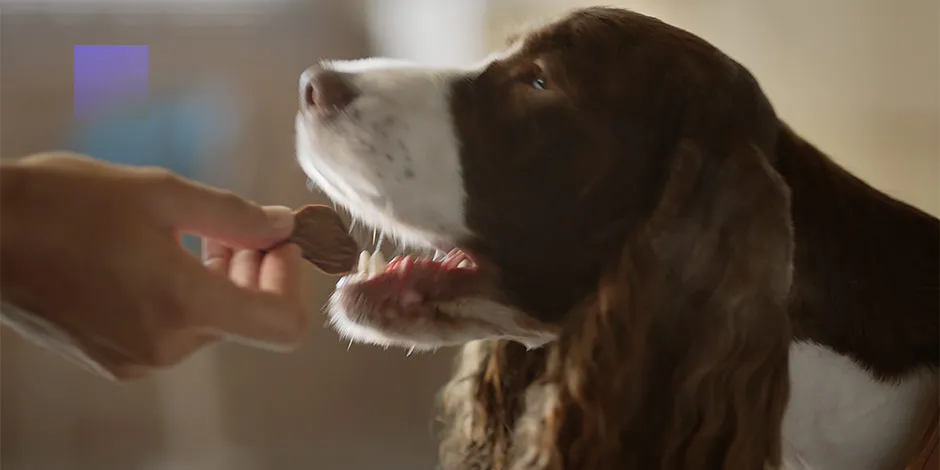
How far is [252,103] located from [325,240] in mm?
260

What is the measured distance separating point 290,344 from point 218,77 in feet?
1.19

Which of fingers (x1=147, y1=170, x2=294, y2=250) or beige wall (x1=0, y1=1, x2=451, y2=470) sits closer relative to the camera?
fingers (x1=147, y1=170, x2=294, y2=250)

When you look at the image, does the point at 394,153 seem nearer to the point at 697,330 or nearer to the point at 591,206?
the point at 591,206

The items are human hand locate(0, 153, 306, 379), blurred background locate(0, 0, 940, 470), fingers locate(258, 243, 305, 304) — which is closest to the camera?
human hand locate(0, 153, 306, 379)

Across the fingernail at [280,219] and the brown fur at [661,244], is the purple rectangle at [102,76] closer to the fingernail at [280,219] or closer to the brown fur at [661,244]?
the fingernail at [280,219]

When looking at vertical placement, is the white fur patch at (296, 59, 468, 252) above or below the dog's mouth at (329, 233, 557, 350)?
above

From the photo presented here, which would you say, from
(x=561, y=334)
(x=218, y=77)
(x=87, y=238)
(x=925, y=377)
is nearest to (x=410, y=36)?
(x=218, y=77)

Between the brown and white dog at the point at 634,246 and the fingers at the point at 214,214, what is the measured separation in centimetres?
9

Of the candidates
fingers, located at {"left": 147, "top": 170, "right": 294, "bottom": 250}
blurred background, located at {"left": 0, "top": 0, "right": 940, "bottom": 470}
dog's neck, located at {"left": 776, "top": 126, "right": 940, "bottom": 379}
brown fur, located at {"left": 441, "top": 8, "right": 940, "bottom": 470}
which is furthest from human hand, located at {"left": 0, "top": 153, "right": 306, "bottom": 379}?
dog's neck, located at {"left": 776, "top": 126, "right": 940, "bottom": 379}

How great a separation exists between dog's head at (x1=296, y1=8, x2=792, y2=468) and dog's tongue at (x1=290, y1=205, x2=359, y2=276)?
0.06 feet

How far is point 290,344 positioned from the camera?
724 mm

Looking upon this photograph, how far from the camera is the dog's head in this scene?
2.44 feet

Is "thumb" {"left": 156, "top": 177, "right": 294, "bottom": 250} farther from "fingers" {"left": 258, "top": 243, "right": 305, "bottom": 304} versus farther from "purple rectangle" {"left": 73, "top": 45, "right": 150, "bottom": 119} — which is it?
"purple rectangle" {"left": 73, "top": 45, "right": 150, "bottom": 119}

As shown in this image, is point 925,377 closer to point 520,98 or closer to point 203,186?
point 520,98
